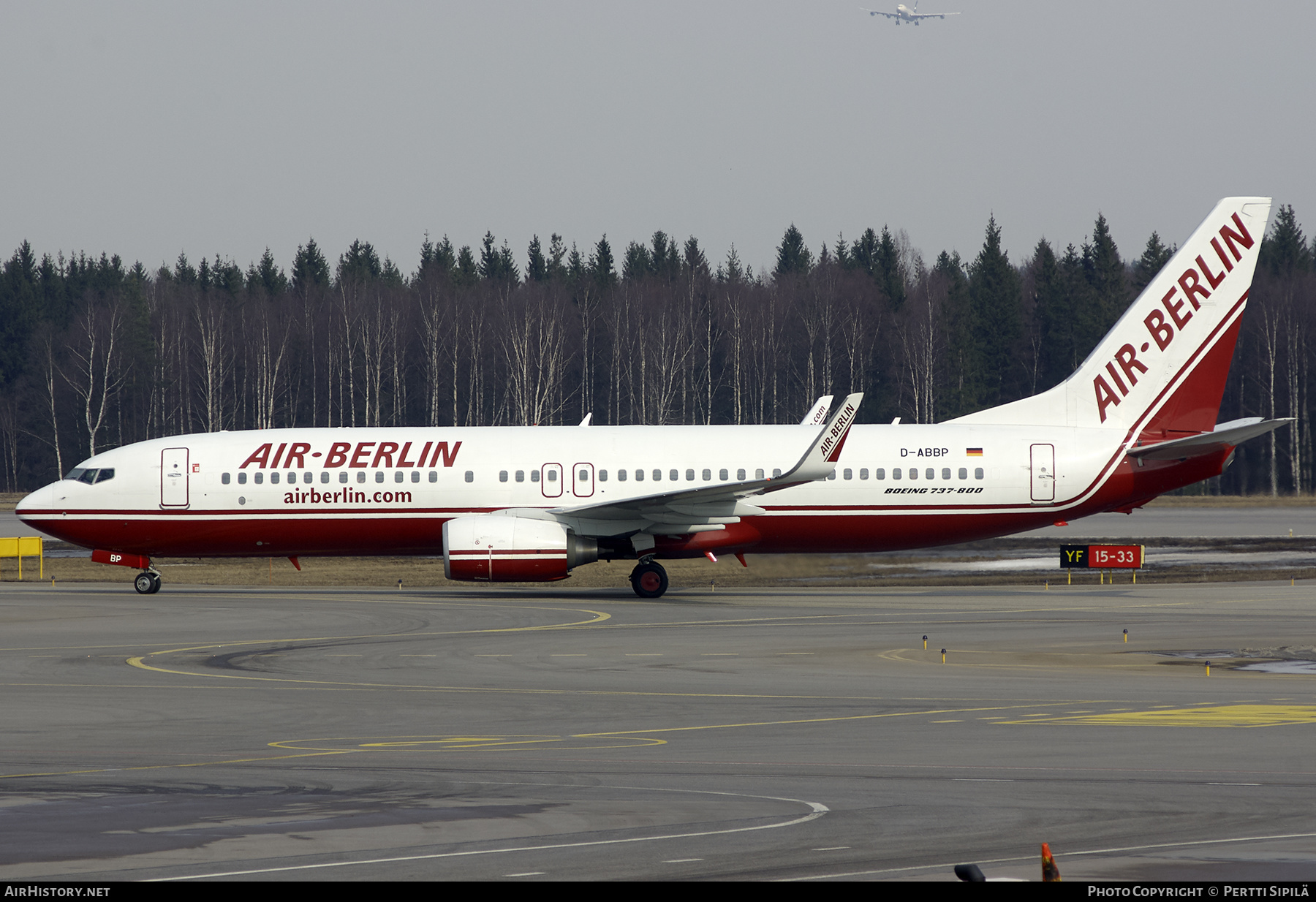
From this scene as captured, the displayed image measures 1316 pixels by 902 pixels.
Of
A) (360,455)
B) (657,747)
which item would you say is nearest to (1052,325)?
(360,455)

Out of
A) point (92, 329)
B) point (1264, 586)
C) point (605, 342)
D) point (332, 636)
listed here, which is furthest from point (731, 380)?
point (332, 636)

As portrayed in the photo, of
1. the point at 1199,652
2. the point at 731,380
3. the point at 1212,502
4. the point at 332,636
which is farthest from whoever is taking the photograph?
the point at 731,380

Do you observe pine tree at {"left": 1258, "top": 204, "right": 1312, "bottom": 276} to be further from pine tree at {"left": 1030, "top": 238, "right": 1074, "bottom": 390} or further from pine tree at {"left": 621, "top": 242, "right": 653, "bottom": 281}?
pine tree at {"left": 621, "top": 242, "right": 653, "bottom": 281}

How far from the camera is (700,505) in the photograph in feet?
116

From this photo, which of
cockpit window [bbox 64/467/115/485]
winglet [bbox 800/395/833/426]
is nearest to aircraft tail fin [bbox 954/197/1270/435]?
winglet [bbox 800/395/833/426]

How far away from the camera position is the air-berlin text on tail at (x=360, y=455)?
36500mm

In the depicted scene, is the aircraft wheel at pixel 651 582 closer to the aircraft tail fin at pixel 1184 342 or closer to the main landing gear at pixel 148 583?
the aircraft tail fin at pixel 1184 342

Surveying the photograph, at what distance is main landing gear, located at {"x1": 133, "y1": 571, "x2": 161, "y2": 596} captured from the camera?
36750mm

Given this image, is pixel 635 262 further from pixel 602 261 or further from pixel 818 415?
pixel 818 415

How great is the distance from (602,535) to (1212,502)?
176 feet

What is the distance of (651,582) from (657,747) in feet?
66.8

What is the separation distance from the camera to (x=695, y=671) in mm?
21797

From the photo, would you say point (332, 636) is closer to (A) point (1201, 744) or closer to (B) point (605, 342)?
(A) point (1201, 744)

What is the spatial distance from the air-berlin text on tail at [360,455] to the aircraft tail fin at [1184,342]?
49.4 ft
